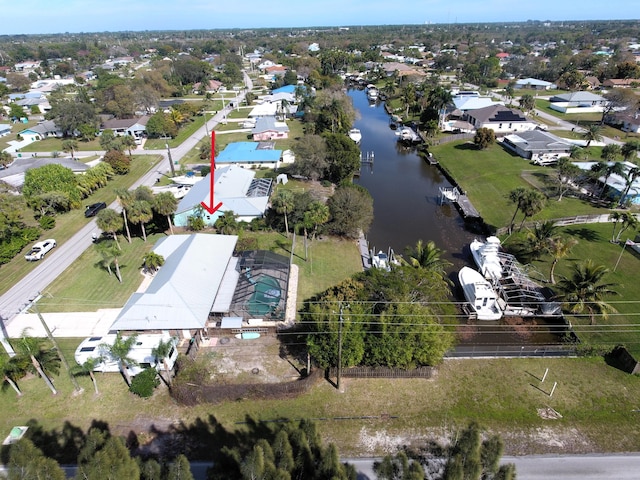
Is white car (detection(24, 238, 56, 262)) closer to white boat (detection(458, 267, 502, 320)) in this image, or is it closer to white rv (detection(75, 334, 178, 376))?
white rv (detection(75, 334, 178, 376))

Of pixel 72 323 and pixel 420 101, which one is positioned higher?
pixel 420 101

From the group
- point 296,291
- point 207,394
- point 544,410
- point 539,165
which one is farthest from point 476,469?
point 539,165

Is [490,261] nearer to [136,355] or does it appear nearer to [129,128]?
[136,355]

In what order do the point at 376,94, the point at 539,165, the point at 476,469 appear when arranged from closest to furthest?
the point at 476,469 → the point at 539,165 → the point at 376,94

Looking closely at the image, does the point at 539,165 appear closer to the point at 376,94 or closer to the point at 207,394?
the point at 207,394

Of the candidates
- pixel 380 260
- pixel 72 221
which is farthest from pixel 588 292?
pixel 72 221
